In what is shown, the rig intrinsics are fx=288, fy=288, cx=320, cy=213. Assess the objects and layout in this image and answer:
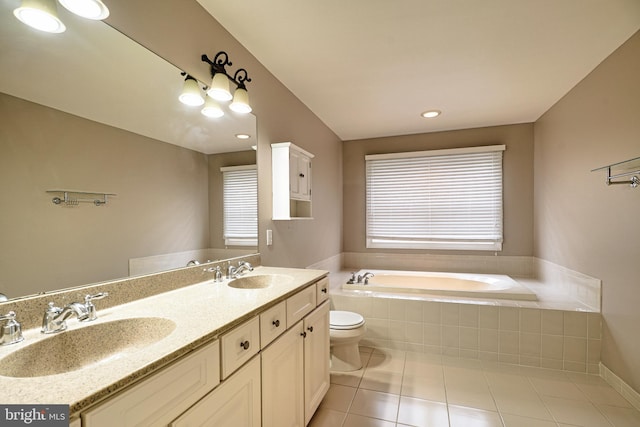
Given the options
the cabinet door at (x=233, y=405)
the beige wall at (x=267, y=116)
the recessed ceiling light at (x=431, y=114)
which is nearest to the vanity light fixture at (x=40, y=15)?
the beige wall at (x=267, y=116)

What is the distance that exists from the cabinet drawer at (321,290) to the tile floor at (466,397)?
71 centimetres

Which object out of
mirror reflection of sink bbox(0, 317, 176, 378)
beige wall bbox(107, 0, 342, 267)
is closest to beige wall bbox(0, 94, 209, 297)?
mirror reflection of sink bbox(0, 317, 176, 378)

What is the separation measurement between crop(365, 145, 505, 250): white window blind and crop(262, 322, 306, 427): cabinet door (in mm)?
2672

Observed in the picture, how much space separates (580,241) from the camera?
243cm

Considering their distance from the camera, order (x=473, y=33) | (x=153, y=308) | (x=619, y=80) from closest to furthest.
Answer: (x=153, y=308), (x=473, y=33), (x=619, y=80)

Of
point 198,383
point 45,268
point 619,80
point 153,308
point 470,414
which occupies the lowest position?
point 470,414

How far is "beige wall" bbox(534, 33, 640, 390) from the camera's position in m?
1.84

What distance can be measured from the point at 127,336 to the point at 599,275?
9.91 feet

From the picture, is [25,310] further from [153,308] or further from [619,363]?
[619,363]

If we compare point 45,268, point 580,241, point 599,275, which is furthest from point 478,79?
point 45,268

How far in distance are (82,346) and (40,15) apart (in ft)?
3.58

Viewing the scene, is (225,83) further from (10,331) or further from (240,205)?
(10,331)

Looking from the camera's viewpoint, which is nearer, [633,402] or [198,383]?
[198,383]

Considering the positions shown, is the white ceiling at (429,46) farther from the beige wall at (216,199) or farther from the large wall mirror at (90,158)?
the beige wall at (216,199)
